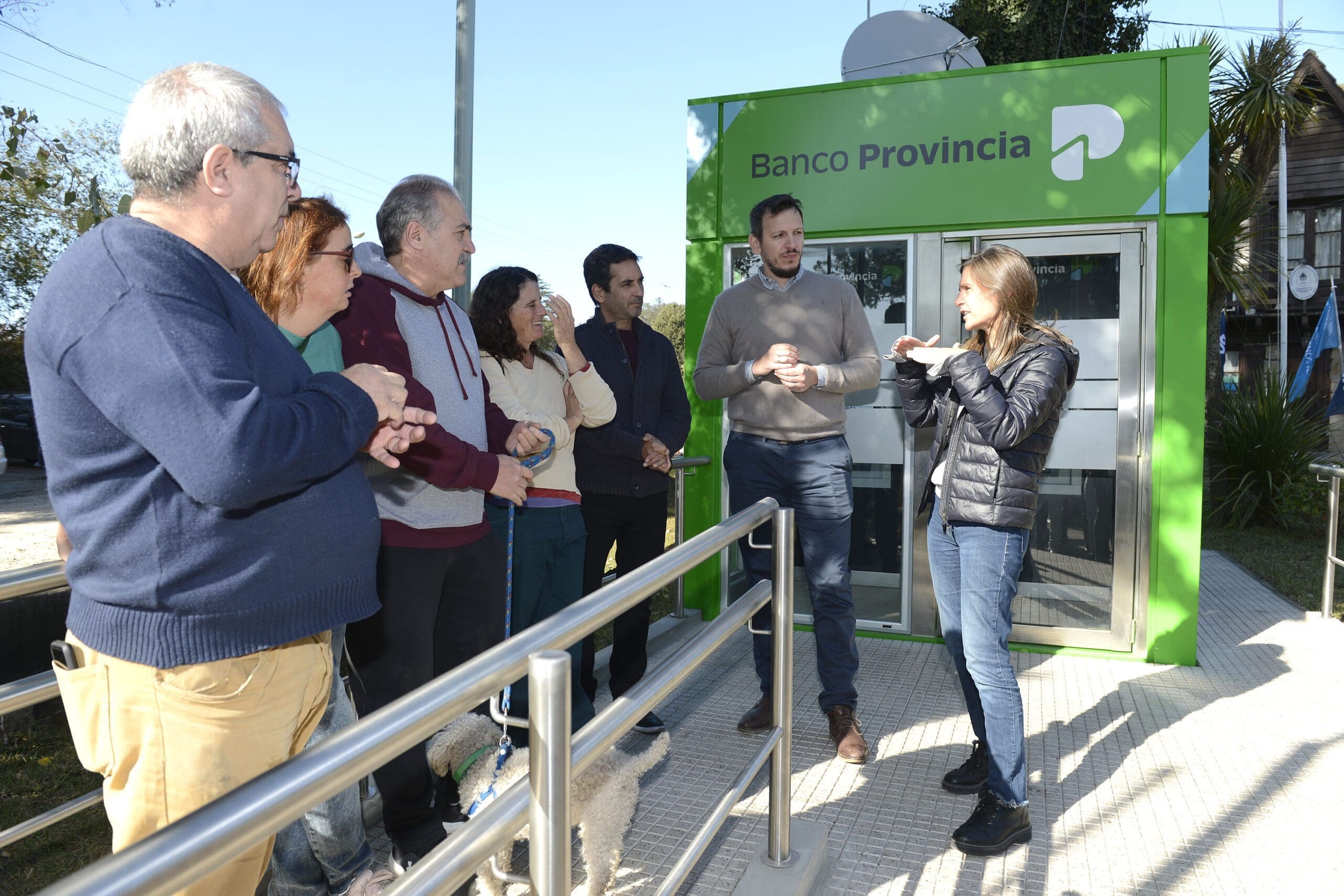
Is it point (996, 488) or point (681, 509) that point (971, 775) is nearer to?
point (996, 488)

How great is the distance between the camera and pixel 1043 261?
202 inches

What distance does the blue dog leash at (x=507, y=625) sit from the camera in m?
2.33

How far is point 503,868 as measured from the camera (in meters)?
2.53

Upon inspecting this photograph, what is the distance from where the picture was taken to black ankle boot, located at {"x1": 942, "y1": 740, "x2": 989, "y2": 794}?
3330 millimetres

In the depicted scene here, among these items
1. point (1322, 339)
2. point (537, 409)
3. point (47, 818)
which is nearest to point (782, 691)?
point (537, 409)

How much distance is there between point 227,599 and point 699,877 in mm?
1915

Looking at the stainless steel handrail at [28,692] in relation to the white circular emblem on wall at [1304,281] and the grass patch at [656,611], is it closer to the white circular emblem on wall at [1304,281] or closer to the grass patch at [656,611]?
the grass patch at [656,611]

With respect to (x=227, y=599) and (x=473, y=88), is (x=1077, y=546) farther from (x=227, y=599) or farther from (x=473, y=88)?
(x=227, y=599)

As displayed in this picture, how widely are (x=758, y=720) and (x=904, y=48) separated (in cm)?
434

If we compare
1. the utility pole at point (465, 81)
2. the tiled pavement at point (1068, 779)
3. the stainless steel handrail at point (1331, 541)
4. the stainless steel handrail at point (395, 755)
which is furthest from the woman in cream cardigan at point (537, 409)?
the stainless steel handrail at point (1331, 541)

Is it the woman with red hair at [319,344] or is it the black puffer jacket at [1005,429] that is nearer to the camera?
the woman with red hair at [319,344]

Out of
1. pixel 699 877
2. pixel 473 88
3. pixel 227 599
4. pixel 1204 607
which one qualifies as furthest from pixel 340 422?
pixel 1204 607

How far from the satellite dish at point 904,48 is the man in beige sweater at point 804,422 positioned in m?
2.61

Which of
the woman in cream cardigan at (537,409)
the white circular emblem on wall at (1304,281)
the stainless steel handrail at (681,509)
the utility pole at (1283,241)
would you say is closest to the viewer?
the woman in cream cardigan at (537,409)
